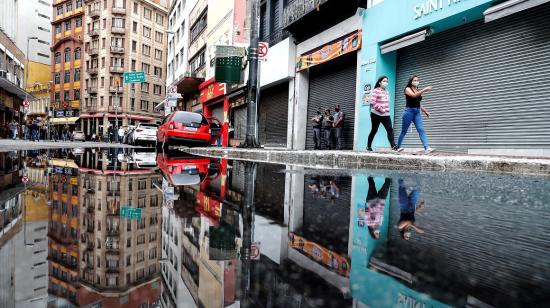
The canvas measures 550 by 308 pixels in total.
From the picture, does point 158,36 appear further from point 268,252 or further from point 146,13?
point 268,252

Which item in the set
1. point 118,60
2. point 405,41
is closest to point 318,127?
point 405,41

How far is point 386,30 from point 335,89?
158 inches

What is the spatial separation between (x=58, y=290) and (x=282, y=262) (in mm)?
638

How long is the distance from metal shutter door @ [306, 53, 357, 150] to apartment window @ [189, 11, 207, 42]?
20297 mm

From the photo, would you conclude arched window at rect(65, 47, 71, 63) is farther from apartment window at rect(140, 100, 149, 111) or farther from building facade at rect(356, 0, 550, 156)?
building facade at rect(356, 0, 550, 156)

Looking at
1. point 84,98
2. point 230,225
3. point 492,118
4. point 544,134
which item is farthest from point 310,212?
point 84,98

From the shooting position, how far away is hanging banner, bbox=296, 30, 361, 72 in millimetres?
14070

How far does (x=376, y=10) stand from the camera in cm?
1296

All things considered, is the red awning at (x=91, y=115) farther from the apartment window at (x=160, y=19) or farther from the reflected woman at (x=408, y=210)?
the reflected woman at (x=408, y=210)

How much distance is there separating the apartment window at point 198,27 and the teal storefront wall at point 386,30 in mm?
24455

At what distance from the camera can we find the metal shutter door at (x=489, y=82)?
8516 mm

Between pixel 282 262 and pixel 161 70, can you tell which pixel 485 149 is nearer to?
pixel 282 262

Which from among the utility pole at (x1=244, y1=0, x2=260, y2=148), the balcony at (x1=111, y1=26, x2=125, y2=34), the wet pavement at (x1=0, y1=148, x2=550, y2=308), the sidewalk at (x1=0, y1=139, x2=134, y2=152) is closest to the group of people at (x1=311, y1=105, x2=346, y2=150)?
the utility pole at (x1=244, y1=0, x2=260, y2=148)

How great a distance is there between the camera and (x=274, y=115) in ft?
70.6
